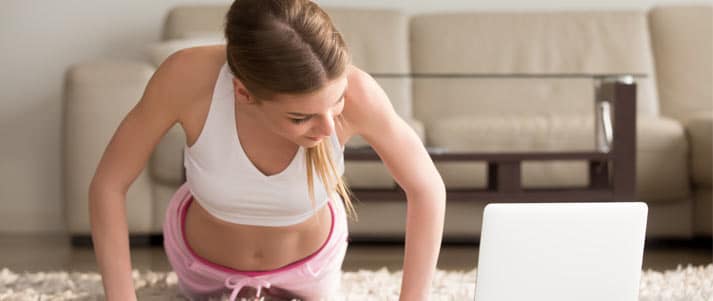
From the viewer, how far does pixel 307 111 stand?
1.59 meters

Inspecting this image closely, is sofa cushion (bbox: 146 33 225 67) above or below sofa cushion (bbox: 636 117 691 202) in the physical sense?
above

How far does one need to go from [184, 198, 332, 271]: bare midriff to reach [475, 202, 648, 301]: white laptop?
763mm

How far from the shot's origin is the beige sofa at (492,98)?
345cm

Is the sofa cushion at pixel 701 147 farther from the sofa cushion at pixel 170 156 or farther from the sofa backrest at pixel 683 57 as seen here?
the sofa cushion at pixel 170 156

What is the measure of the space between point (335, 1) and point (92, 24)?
3.34ft

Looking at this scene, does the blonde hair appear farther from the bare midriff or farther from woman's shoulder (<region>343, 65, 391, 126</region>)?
the bare midriff

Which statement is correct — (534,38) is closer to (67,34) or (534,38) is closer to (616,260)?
(67,34)

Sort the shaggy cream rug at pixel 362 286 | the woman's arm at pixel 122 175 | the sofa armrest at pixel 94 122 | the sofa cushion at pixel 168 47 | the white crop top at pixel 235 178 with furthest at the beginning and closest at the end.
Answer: the sofa cushion at pixel 168 47 → the sofa armrest at pixel 94 122 → the shaggy cream rug at pixel 362 286 → the white crop top at pixel 235 178 → the woman's arm at pixel 122 175

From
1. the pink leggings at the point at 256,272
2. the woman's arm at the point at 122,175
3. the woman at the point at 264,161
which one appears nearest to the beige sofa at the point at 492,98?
the pink leggings at the point at 256,272

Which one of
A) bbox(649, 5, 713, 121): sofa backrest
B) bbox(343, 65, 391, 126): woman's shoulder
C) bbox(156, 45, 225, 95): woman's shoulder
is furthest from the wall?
bbox(343, 65, 391, 126): woman's shoulder

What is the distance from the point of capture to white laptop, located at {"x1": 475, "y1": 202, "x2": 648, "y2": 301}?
4.46ft

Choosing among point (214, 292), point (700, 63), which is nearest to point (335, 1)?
point (700, 63)

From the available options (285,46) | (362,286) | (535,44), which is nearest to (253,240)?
(362,286)

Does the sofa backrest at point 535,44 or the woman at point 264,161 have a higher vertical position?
the woman at point 264,161
